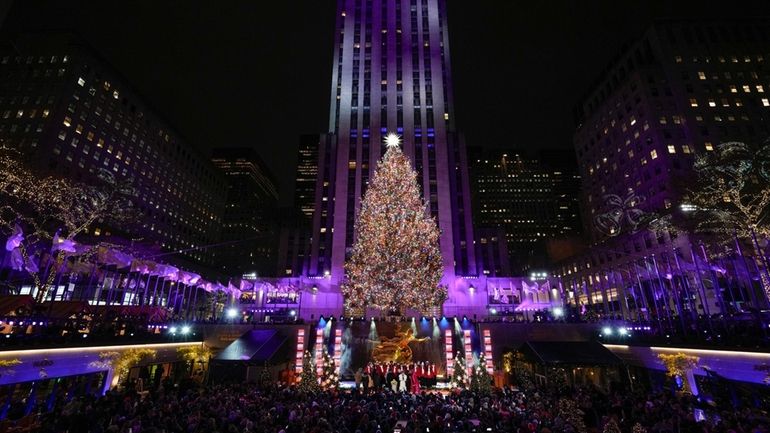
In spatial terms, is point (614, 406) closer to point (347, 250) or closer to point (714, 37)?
point (347, 250)

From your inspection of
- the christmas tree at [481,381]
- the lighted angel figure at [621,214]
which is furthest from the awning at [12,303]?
the lighted angel figure at [621,214]

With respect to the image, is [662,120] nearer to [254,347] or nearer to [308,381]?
[308,381]

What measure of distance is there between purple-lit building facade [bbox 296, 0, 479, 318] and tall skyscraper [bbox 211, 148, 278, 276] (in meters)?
26.8

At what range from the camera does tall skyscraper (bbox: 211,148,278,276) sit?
11106 centimetres

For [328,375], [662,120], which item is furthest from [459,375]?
[662,120]

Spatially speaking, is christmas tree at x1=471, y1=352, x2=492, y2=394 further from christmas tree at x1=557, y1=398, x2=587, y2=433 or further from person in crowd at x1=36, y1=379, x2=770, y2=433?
christmas tree at x1=557, y1=398, x2=587, y2=433

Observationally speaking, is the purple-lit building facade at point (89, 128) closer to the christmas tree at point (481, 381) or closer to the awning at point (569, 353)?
the christmas tree at point (481, 381)

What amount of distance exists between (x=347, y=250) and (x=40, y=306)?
35.9m

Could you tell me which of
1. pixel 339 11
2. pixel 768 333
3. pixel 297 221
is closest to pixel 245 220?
pixel 297 221

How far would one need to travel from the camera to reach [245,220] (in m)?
136

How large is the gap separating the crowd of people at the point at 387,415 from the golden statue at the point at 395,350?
10634 millimetres

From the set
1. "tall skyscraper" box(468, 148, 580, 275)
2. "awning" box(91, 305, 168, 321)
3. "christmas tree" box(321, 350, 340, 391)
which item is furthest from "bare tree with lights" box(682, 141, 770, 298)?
"tall skyscraper" box(468, 148, 580, 275)

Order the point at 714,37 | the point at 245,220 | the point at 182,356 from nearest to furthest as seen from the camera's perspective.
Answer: the point at 182,356 → the point at 714,37 → the point at 245,220

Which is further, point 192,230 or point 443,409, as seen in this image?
point 192,230
